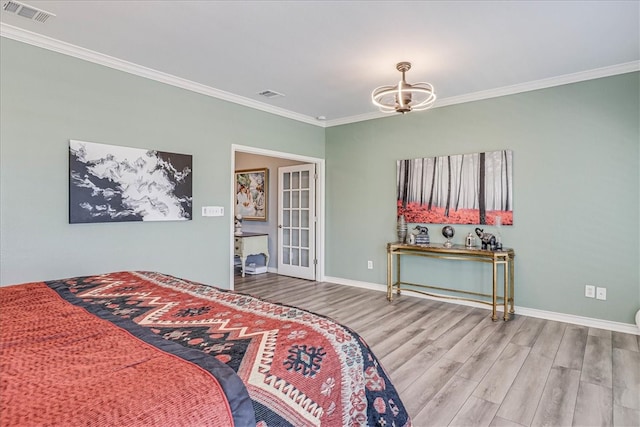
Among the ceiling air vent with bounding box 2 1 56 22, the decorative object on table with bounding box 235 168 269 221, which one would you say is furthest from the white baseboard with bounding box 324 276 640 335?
the ceiling air vent with bounding box 2 1 56 22

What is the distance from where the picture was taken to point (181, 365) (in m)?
0.95

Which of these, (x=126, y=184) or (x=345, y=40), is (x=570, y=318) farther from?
(x=126, y=184)

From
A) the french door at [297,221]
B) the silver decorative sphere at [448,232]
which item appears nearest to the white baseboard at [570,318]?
the silver decorative sphere at [448,232]

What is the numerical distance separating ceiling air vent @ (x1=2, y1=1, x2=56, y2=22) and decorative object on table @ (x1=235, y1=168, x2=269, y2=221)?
4048mm

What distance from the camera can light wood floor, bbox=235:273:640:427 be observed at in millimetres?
2045

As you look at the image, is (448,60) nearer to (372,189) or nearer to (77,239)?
(372,189)

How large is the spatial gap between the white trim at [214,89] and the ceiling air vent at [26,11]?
0.26 meters

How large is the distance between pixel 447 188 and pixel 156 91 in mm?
3420

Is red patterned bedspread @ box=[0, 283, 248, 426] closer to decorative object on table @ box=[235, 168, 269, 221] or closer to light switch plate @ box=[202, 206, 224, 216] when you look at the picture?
light switch plate @ box=[202, 206, 224, 216]

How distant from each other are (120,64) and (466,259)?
13.3 feet

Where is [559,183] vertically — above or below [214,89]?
below

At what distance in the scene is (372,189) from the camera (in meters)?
5.05

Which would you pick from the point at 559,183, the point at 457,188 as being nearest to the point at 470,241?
the point at 457,188

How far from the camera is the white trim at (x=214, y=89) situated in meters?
2.77
